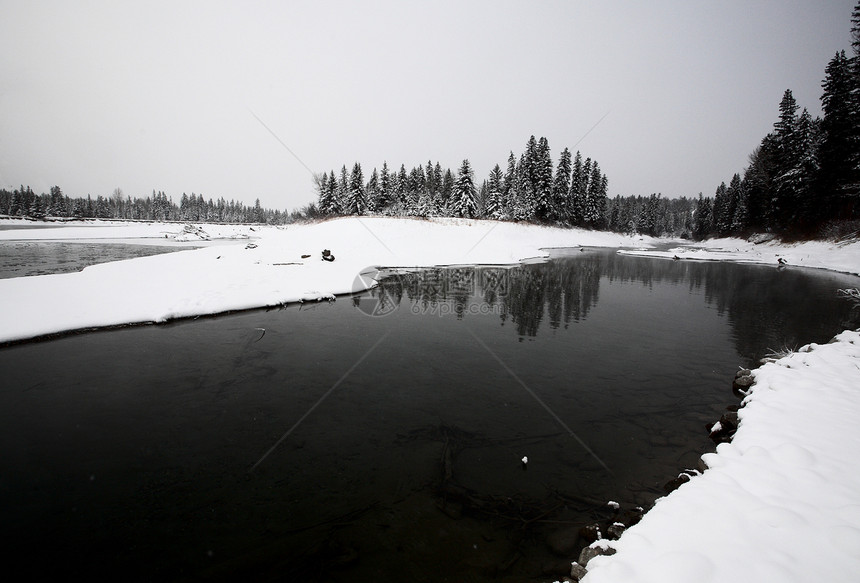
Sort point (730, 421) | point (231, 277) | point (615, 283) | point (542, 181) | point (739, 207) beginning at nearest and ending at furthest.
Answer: point (730, 421)
point (231, 277)
point (615, 283)
point (739, 207)
point (542, 181)

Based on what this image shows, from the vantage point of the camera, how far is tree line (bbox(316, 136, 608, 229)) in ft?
201

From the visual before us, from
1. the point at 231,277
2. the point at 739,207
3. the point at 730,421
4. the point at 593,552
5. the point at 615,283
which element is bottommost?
the point at 593,552

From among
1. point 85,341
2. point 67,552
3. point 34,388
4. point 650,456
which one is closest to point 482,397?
point 650,456

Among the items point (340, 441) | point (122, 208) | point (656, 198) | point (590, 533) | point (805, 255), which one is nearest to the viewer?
point (590, 533)

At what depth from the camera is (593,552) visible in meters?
3.85

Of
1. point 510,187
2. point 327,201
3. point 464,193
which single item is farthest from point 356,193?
point 510,187

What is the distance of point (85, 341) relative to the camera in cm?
1030

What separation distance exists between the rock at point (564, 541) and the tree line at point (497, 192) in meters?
52.5

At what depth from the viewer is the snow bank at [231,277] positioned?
39.0 feet

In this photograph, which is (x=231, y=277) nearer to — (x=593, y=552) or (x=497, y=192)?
(x=593, y=552)

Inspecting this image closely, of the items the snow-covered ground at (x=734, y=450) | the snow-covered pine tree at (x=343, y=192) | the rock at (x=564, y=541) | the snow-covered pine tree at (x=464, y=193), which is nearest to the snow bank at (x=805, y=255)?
the snow-covered pine tree at (x=464, y=193)

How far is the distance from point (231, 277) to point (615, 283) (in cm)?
2340

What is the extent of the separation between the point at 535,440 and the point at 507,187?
7372 centimetres

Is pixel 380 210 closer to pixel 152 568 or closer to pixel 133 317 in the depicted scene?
pixel 133 317
